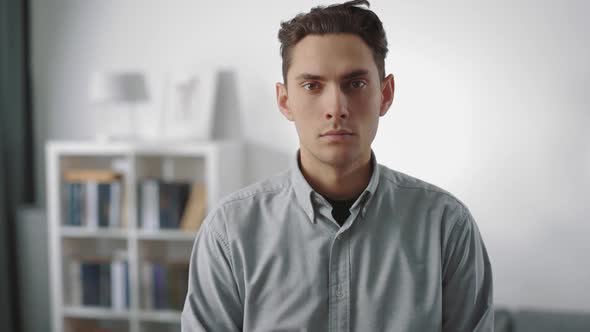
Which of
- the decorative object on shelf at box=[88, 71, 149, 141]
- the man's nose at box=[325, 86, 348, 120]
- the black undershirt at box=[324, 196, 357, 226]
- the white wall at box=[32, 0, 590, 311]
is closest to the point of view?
the man's nose at box=[325, 86, 348, 120]

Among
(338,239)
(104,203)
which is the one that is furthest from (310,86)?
(104,203)

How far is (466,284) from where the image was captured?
4.46ft

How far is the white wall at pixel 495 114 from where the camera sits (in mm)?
2857

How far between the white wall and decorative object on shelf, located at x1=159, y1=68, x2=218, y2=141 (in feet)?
0.50

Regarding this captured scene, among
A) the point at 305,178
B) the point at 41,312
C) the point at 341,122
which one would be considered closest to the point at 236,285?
the point at 305,178

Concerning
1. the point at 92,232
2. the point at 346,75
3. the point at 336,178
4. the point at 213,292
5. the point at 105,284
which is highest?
the point at 346,75

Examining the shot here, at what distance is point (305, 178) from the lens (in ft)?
4.76

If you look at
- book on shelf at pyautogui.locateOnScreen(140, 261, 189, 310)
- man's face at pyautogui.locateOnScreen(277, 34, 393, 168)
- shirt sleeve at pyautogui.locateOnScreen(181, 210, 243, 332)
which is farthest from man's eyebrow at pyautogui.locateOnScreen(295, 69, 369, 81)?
book on shelf at pyautogui.locateOnScreen(140, 261, 189, 310)

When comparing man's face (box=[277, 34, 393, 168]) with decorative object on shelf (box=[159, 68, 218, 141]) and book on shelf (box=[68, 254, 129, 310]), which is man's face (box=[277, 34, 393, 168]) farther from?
book on shelf (box=[68, 254, 129, 310])

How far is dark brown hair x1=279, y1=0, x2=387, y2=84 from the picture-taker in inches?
53.8

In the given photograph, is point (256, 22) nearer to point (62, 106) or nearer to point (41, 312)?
point (62, 106)

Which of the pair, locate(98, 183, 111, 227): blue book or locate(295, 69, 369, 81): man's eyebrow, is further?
locate(98, 183, 111, 227): blue book

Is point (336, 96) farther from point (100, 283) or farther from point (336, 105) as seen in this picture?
point (100, 283)

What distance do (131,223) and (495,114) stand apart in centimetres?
179
